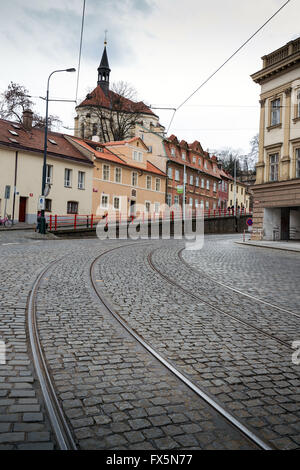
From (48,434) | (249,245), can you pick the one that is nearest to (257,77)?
(249,245)

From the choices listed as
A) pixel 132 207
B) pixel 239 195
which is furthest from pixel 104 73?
pixel 132 207

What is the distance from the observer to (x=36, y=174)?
3588 centimetres

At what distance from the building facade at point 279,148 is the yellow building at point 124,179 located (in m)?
18.2

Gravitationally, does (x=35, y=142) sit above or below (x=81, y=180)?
above

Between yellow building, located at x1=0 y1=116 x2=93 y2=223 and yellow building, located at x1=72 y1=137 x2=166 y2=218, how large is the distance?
1302 millimetres

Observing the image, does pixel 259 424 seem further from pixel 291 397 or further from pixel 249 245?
pixel 249 245

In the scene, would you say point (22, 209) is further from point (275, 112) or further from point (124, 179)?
point (275, 112)

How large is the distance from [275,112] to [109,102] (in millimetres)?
A: 43340

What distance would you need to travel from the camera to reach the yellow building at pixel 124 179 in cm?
4228

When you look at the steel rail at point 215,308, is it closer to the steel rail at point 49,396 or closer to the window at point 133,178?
the steel rail at point 49,396

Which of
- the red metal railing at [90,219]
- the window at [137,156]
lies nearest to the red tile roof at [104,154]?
the window at [137,156]

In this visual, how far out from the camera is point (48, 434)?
2963 millimetres

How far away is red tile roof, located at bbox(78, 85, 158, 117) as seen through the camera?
193 feet

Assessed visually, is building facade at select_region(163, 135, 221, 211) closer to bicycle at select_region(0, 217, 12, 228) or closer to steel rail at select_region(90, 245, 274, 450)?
bicycle at select_region(0, 217, 12, 228)
